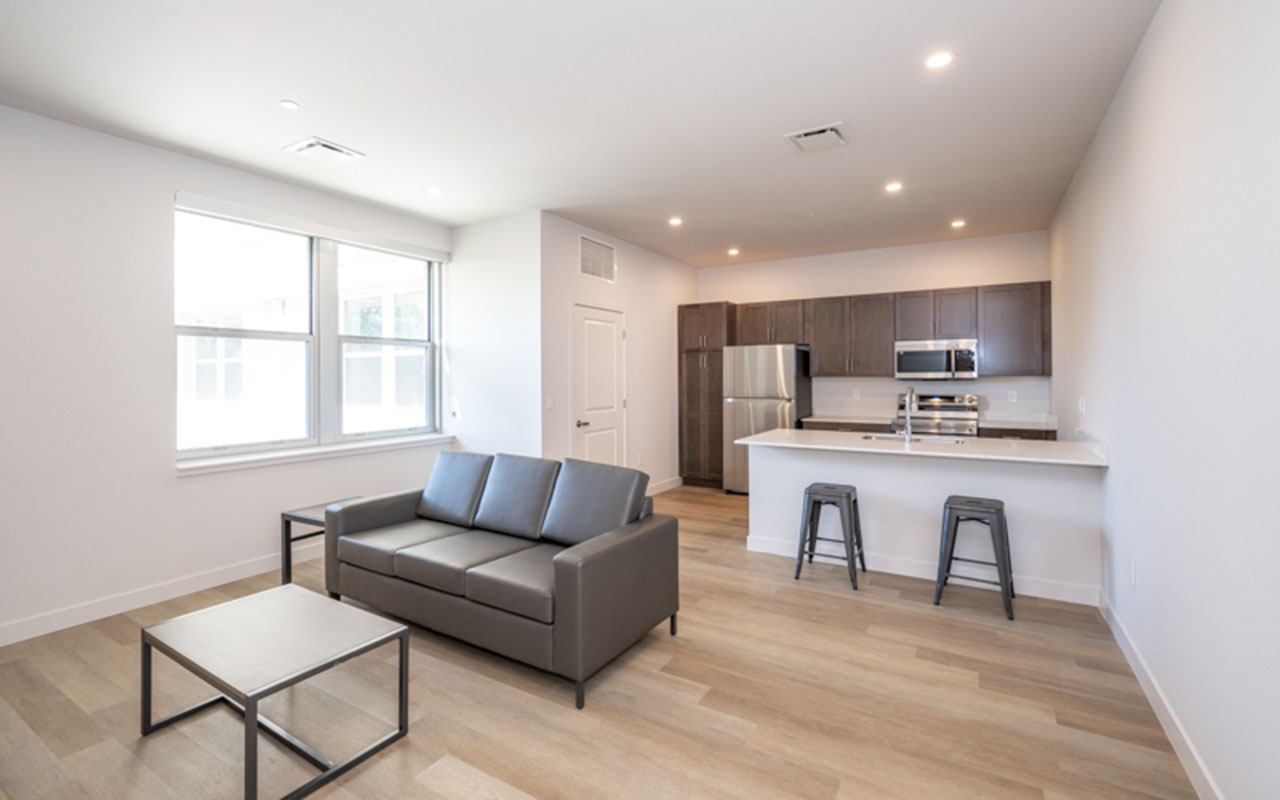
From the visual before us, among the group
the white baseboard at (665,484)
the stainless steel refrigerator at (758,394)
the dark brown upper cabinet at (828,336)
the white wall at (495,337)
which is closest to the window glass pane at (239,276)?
the white wall at (495,337)

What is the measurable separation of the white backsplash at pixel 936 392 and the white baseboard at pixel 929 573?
109 inches

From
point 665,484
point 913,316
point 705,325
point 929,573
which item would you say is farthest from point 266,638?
point 913,316

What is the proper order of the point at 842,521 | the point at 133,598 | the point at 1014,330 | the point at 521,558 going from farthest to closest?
the point at 1014,330, the point at 842,521, the point at 133,598, the point at 521,558

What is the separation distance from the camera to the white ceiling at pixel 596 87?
230 centimetres

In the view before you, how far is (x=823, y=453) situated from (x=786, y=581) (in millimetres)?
963

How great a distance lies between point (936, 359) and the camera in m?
5.83

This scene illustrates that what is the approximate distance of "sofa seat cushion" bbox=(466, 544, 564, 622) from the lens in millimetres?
2414

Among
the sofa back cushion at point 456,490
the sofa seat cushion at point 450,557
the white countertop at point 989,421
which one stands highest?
the white countertop at point 989,421

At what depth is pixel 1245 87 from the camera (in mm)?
1565

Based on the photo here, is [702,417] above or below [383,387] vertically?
below

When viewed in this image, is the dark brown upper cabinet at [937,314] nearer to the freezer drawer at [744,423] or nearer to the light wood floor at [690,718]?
the freezer drawer at [744,423]

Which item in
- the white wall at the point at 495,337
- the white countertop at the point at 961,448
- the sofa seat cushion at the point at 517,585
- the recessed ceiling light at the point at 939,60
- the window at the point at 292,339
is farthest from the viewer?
the white wall at the point at 495,337

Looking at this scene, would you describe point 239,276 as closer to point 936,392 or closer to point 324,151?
point 324,151

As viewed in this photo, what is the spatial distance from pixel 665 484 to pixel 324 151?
4.72 m
